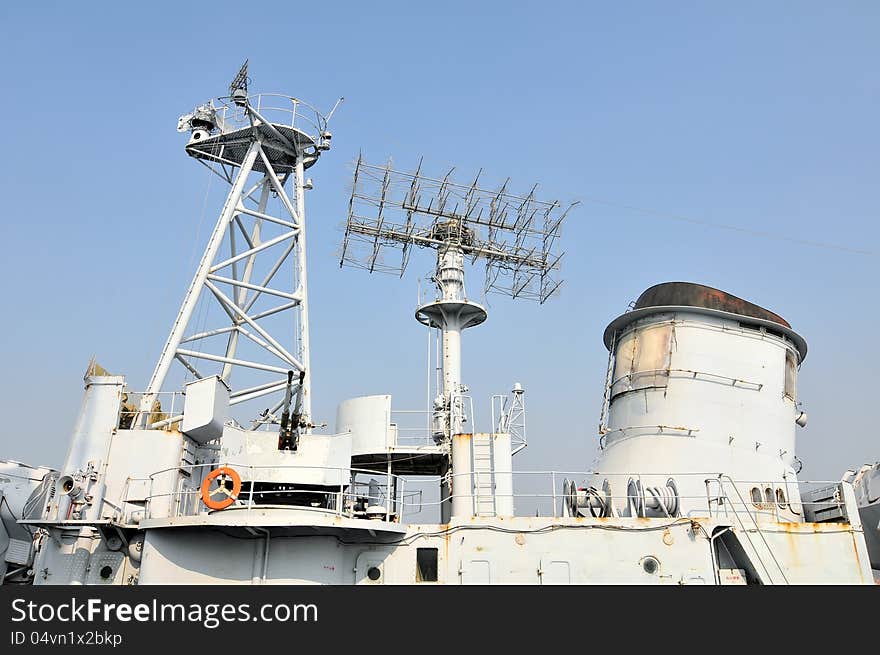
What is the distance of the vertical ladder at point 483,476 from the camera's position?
14156 millimetres

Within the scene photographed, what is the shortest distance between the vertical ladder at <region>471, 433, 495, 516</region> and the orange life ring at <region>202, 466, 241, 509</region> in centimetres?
482

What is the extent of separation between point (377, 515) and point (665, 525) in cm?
549

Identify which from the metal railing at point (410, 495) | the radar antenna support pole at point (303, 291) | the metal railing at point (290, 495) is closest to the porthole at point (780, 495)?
the metal railing at point (410, 495)

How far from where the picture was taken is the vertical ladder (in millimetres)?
14156

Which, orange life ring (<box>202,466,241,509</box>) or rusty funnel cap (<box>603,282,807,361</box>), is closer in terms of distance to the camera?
orange life ring (<box>202,466,241,509</box>)

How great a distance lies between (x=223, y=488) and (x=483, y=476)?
5.51m

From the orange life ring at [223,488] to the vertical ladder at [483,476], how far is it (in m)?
4.82

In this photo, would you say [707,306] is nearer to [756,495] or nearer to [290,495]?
[756,495]

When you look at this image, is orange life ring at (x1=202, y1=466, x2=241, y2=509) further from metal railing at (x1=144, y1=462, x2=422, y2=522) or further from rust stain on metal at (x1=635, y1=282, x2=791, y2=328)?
rust stain on metal at (x1=635, y1=282, x2=791, y2=328)

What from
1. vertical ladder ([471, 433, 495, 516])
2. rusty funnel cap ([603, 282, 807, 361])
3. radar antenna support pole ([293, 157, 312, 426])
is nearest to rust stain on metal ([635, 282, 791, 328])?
→ rusty funnel cap ([603, 282, 807, 361])

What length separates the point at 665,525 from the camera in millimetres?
12906

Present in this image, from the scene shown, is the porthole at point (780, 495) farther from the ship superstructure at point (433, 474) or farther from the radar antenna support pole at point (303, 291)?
the radar antenna support pole at point (303, 291)
